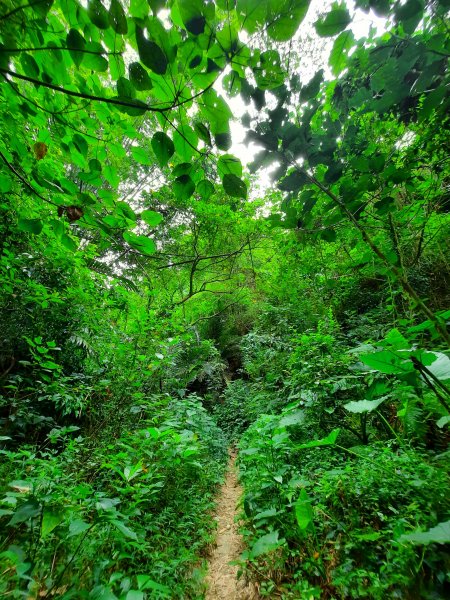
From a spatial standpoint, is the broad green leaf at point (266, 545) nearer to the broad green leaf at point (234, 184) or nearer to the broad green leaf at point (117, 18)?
the broad green leaf at point (234, 184)

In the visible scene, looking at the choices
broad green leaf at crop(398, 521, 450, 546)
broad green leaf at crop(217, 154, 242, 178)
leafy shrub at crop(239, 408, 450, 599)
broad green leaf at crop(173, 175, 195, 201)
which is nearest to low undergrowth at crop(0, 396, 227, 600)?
Result: leafy shrub at crop(239, 408, 450, 599)

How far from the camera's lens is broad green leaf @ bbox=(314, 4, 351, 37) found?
628 mm

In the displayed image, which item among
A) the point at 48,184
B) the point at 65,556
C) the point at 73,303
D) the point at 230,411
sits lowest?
the point at 65,556

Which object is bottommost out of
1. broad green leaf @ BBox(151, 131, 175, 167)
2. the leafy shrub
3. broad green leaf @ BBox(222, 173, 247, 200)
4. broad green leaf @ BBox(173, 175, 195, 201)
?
the leafy shrub

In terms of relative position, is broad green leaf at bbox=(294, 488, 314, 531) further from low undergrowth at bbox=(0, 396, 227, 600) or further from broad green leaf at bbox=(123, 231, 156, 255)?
broad green leaf at bbox=(123, 231, 156, 255)

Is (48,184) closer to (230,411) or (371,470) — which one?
(371,470)

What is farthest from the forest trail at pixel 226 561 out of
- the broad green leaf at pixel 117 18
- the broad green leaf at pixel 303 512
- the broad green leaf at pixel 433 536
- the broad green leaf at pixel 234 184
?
the broad green leaf at pixel 117 18

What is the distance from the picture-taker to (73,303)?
319 centimetres

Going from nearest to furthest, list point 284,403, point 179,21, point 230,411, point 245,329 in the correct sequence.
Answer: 1. point 179,21
2. point 284,403
3. point 230,411
4. point 245,329

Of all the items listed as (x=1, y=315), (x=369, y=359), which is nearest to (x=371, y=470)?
(x=369, y=359)

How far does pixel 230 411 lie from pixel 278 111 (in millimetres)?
6504

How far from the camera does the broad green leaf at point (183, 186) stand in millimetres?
668

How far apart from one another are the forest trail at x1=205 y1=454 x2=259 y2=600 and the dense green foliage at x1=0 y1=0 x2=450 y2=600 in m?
0.11

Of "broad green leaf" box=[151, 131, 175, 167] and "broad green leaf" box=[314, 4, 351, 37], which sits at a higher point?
"broad green leaf" box=[314, 4, 351, 37]
